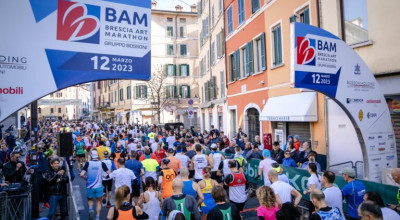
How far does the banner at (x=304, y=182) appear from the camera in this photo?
18.9ft

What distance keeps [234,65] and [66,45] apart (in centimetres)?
1546

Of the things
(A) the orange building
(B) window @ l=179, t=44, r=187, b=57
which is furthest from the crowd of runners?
(B) window @ l=179, t=44, r=187, b=57

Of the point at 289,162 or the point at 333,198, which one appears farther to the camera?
the point at 289,162

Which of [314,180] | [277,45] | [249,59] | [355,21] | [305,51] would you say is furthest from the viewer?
[249,59]

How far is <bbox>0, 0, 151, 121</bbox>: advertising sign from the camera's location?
12.1ft

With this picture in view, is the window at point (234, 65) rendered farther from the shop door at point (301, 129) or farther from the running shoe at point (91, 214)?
the running shoe at point (91, 214)

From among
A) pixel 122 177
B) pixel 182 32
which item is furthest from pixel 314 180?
pixel 182 32

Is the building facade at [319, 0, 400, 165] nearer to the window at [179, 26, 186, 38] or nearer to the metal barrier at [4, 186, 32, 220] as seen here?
the metal barrier at [4, 186, 32, 220]

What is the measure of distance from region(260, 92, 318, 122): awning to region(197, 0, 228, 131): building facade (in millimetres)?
7696

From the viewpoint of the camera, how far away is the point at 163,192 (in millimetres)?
6312

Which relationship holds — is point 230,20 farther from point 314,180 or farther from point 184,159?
point 314,180

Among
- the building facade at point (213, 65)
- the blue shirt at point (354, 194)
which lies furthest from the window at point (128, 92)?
the blue shirt at point (354, 194)

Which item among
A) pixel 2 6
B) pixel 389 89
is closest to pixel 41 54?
pixel 2 6

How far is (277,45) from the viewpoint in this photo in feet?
44.0
